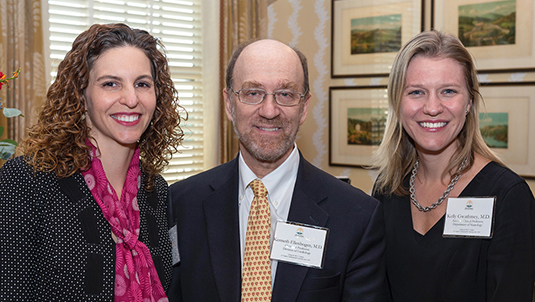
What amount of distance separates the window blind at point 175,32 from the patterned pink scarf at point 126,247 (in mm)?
2160

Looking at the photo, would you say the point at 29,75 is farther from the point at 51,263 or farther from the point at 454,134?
the point at 454,134

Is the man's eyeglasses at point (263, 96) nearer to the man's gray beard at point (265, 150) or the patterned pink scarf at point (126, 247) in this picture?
the man's gray beard at point (265, 150)

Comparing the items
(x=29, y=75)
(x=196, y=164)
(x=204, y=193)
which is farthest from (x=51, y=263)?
(x=196, y=164)

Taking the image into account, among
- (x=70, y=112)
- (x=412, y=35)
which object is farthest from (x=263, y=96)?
(x=412, y=35)

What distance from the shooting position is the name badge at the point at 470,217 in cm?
187

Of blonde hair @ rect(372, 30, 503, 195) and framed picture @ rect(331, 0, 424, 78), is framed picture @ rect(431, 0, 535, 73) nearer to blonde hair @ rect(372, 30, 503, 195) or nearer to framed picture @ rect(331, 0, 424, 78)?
framed picture @ rect(331, 0, 424, 78)

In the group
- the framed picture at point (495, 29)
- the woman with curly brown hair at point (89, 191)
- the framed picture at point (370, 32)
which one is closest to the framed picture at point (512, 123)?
the framed picture at point (495, 29)

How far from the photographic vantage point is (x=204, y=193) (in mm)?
1927

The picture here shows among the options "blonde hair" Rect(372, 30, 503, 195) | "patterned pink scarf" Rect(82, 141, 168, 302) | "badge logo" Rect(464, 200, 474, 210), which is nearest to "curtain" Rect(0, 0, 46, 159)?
"patterned pink scarf" Rect(82, 141, 168, 302)

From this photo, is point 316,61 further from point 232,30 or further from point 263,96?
point 263,96

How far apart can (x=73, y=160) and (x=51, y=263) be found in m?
0.35

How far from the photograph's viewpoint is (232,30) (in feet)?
14.5

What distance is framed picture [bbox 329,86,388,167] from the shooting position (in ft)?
14.2

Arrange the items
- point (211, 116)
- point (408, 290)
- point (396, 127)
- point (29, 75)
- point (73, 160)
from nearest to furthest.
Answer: point (73, 160) → point (408, 290) → point (396, 127) → point (29, 75) → point (211, 116)
